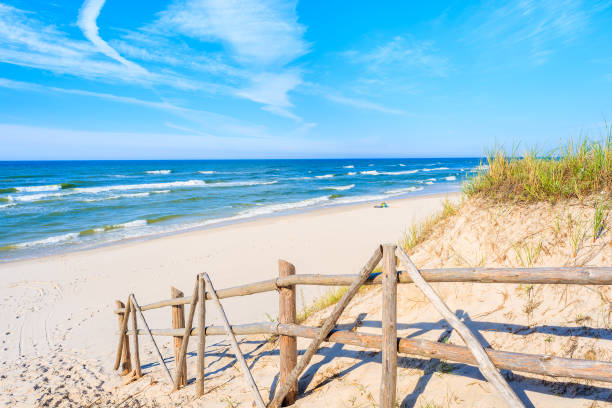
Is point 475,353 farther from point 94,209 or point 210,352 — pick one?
point 94,209

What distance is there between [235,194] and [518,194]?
28108 millimetres

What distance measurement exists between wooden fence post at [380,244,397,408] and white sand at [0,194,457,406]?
337 centimetres

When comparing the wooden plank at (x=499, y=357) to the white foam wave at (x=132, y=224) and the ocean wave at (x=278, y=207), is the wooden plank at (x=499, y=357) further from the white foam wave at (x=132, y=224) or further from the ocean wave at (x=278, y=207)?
the ocean wave at (x=278, y=207)

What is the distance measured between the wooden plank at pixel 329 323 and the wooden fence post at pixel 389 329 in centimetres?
11

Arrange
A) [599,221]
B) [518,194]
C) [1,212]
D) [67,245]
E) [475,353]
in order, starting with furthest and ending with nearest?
1. [1,212]
2. [67,245]
3. [518,194]
4. [599,221]
5. [475,353]

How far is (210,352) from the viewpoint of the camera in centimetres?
595

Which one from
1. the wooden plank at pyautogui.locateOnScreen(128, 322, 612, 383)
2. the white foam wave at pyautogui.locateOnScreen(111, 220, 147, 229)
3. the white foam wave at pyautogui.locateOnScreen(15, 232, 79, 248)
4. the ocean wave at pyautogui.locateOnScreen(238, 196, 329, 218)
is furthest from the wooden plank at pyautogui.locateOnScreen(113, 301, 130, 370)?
the ocean wave at pyautogui.locateOnScreen(238, 196, 329, 218)

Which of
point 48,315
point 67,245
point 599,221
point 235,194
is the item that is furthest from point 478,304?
point 235,194

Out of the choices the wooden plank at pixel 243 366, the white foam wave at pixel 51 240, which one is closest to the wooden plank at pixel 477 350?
the wooden plank at pixel 243 366

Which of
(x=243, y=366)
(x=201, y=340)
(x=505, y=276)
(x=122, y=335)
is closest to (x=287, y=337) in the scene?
(x=243, y=366)

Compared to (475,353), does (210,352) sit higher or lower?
lower

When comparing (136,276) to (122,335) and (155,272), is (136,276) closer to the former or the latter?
(155,272)

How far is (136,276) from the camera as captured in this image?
10.3 metres

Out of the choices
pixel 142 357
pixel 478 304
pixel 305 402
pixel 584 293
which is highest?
pixel 584 293
